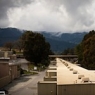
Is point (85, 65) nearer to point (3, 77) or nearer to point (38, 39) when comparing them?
point (38, 39)

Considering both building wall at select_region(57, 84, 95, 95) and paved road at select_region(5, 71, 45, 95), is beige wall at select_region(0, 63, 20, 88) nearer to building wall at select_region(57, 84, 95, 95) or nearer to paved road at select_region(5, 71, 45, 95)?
paved road at select_region(5, 71, 45, 95)

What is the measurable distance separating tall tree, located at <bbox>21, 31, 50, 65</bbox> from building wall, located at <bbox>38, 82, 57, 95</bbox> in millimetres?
84156

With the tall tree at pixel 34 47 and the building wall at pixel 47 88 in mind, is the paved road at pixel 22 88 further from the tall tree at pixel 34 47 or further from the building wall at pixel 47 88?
the tall tree at pixel 34 47

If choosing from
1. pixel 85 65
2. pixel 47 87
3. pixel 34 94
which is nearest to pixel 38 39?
pixel 85 65

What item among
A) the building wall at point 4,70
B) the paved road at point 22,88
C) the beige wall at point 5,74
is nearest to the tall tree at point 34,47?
the beige wall at point 5,74

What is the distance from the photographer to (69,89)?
24312mm

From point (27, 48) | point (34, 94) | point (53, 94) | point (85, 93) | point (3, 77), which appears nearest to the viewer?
point (85, 93)

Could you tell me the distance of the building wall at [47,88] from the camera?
26.3m

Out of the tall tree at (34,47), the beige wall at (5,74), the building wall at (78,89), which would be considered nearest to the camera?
the building wall at (78,89)

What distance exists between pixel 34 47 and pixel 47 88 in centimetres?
8465

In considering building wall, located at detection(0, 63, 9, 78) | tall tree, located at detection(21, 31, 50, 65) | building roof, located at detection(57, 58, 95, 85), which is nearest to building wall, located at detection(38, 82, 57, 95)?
building roof, located at detection(57, 58, 95, 85)

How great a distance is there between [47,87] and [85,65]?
6954cm

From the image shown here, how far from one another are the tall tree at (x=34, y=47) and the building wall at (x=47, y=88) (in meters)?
84.2

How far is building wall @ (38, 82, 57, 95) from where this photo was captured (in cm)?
2626
